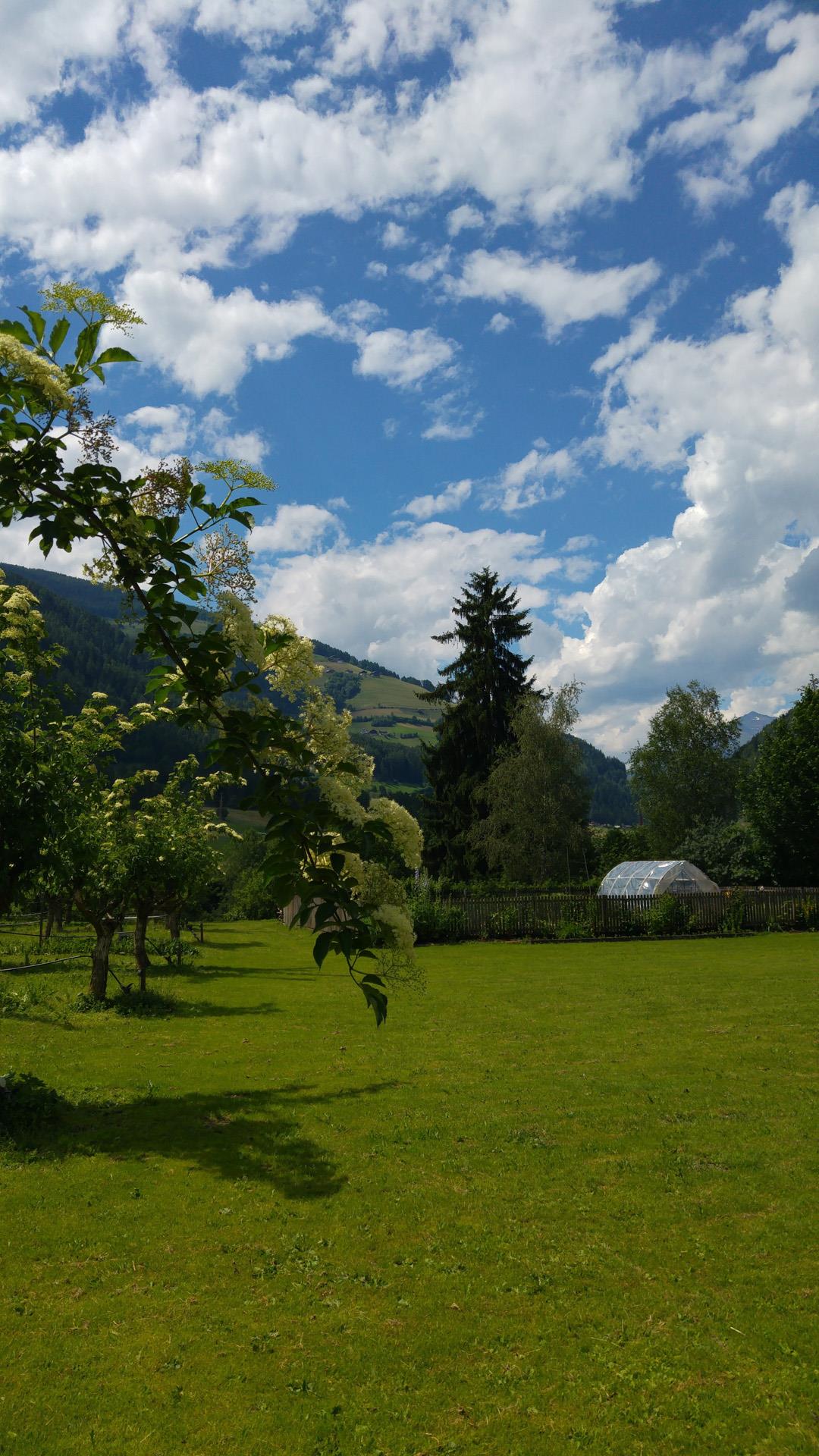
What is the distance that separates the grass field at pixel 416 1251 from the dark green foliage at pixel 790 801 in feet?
98.0

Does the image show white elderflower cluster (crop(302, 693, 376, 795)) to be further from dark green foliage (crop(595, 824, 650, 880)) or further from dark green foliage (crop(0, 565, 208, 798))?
dark green foliage (crop(0, 565, 208, 798))

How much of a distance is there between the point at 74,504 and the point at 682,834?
5703cm

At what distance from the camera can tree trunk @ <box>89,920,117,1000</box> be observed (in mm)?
15602

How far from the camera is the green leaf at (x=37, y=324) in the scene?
2574 millimetres

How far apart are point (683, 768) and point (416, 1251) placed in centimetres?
5565

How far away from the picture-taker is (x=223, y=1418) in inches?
161

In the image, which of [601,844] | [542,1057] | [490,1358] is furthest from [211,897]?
[490,1358]

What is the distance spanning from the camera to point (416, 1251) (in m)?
5.83

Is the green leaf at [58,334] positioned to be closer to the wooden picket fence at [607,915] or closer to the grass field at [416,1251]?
the grass field at [416,1251]

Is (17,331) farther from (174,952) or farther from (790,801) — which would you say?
(790,801)

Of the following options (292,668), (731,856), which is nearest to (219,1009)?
(292,668)

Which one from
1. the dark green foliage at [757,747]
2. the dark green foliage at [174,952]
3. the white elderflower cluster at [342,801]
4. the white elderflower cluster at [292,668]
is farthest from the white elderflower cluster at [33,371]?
the dark green foliage at [757,747]

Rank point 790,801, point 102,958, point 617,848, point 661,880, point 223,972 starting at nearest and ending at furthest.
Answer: point 102,958
point 223,972
point 661,880
point 790,801
point 617,848


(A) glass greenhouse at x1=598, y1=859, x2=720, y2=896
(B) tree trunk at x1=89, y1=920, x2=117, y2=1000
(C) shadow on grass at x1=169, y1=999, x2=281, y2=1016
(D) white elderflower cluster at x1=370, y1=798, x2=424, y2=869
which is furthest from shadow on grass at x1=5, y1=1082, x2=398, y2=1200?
(A) glass greenhouse at x1=598, y1=859, x2=720, y2=896
